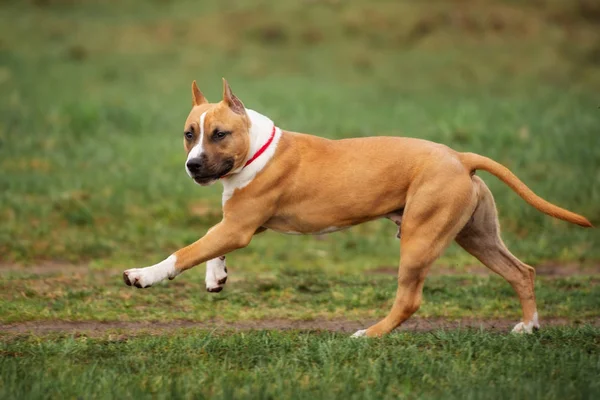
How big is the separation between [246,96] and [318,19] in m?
6.62

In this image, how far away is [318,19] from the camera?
2395 cm

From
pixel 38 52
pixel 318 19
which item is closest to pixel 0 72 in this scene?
pixel 38 52

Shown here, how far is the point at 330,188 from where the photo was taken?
7.19m

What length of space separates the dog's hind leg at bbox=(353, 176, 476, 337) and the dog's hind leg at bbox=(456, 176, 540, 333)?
1.25ft

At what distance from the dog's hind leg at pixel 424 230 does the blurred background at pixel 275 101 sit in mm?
3434

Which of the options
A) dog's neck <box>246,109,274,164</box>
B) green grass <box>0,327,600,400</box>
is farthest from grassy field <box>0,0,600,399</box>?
dog's neck <box>246,109,274,164</box>

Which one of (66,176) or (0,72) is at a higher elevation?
(0,72)

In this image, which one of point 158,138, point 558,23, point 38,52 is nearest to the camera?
point 158,138

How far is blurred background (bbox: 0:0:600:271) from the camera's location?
11.2 m

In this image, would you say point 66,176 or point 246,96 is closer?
point 66,176

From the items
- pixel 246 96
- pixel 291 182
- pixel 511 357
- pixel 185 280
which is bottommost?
pixel 511 357

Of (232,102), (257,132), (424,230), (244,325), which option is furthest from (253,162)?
(244,325)

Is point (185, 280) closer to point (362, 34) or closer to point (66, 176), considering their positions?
point (66, 176)

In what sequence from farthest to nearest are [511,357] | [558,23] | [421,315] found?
[558,23]
[421,315]
[511,357]
